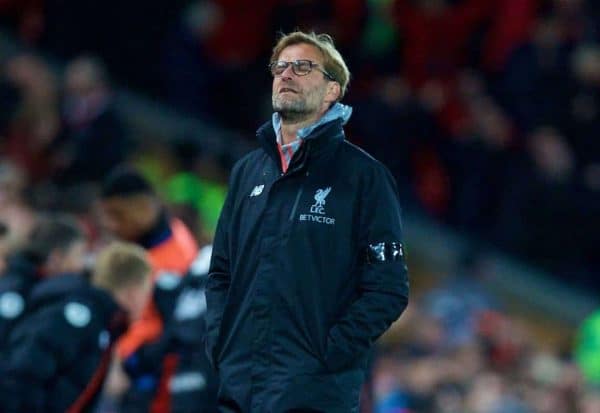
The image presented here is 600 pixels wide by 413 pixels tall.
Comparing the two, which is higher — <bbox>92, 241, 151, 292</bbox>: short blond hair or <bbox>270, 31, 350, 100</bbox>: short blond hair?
<bbox>270, 31, 350, 100</bbox>: short blond hair

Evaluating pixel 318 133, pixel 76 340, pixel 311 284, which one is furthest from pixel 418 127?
pixel 311 284

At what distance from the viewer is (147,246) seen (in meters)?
8.71

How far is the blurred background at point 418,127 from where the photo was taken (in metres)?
13.4

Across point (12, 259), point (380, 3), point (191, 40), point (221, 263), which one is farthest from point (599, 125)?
point (221, 263)

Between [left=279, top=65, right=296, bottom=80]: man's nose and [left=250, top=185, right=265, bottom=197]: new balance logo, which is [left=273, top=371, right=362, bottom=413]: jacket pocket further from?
[left=279, top=65, right=296, bottom=80]: man's nose

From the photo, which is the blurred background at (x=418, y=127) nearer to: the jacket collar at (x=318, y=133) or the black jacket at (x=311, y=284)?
the jacket collar at (x=318, y=133)

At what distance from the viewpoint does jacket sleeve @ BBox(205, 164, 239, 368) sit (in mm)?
6105

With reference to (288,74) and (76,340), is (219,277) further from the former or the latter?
(76,340)

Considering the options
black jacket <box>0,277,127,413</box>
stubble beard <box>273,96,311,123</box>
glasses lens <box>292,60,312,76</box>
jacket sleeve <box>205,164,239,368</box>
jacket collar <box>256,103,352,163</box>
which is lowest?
black jacket <box>0,277,127,413</box>

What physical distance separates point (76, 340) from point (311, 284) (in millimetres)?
2000

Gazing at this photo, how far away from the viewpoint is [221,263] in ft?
20.5

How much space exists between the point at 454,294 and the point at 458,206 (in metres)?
1.39

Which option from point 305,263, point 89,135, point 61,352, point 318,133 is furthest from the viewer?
point 89,135

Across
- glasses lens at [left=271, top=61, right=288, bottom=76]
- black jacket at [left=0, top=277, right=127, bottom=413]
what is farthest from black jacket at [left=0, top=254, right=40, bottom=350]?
glasses lens at [left=271, top=61, right=288, bottom=76]
